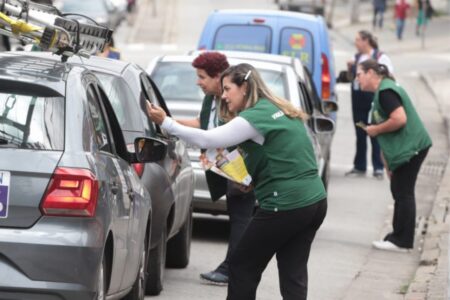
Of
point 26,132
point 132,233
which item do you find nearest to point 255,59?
point 132,233

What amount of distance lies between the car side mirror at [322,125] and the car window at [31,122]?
673 centimetres

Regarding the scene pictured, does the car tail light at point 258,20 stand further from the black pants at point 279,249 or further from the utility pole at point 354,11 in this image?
the utility pole at point 354,11

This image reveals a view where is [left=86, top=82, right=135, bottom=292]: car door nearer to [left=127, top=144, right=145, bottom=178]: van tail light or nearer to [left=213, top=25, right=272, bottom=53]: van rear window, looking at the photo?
[left=127, top=144, right=145, bottom=178]: van tail light

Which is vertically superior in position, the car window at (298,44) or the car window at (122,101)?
the car window at (122,101)

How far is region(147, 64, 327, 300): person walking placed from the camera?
735 centimetres

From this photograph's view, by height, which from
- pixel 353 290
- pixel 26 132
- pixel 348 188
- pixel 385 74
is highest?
pixel 26 132

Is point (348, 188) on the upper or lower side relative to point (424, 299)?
lower

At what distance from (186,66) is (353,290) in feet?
13.1

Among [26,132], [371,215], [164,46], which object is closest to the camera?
[26,132]

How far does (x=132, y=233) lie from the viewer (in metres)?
7.49

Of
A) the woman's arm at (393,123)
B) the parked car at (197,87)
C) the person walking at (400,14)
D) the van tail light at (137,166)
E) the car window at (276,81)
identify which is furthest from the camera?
the person walking at (400,14)

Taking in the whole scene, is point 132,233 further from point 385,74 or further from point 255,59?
point 255,59

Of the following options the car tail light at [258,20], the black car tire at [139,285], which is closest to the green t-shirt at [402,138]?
the black car tire at [139,285]

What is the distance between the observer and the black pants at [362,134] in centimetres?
1744
